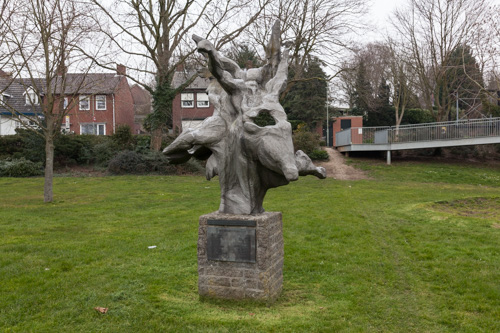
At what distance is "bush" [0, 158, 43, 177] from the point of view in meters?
25.1

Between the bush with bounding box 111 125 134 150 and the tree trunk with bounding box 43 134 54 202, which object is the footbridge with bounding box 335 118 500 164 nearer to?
the bush with bounding box 111 125 134 150

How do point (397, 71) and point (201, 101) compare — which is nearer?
point (397, 71)

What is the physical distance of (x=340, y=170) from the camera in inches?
1125

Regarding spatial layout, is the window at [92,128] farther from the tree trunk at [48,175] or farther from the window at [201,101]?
the tree trunk at [48,175]

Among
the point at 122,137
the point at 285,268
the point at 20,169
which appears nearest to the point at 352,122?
the point at 122,137

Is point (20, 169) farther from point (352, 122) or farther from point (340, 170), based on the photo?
point (352, 122)

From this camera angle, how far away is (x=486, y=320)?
563 centimetres

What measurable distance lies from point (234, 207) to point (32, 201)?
1260 cm

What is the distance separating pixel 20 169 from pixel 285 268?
873 inches

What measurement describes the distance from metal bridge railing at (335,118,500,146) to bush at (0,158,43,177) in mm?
20674

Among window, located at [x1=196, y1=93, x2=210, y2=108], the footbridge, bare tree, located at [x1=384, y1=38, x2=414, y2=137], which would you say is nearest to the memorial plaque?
the footbridge

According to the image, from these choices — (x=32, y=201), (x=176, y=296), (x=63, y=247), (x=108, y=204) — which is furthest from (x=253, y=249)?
(x=32, y=201)

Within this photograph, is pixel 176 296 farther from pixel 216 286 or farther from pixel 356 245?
pixel 356 245

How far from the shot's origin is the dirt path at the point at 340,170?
26.5m
